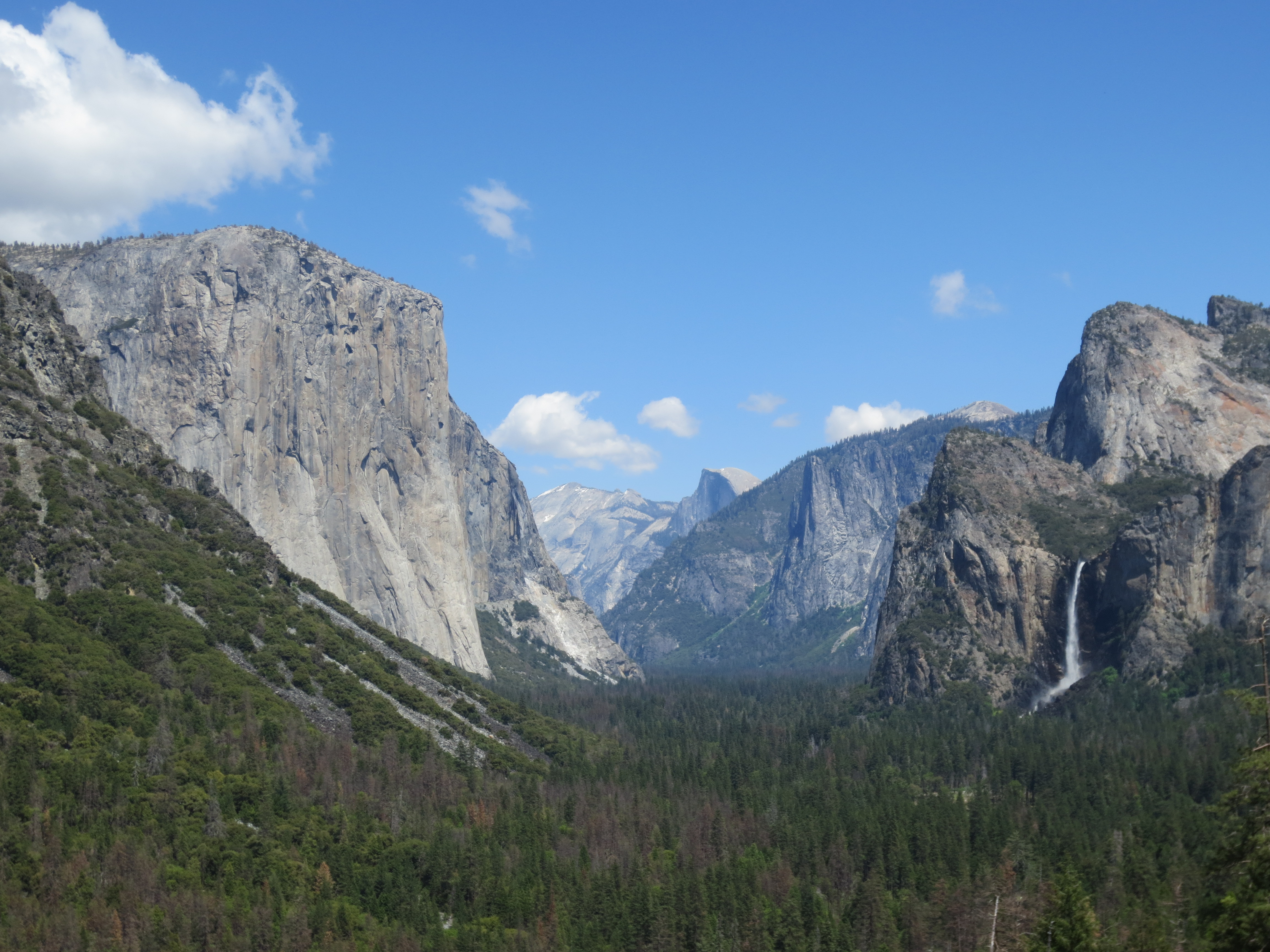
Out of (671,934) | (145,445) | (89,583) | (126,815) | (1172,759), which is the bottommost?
(671,934)

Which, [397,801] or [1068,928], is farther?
[397,801]

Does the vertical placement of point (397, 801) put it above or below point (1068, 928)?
above

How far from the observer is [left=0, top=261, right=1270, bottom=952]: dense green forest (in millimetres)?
86250

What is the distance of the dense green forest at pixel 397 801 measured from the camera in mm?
86250

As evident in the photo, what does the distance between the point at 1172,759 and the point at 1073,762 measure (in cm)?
1335

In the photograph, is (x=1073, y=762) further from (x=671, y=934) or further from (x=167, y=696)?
(x=167, y=696)

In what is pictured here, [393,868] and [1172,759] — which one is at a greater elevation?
[1172,759]

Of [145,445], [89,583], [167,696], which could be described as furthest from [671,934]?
[145,445]

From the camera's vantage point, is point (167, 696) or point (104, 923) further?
point (167, 696)

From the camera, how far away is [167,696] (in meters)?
122

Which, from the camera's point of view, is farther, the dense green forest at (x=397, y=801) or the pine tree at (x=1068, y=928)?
the dense green forest at (x=397, y=801)

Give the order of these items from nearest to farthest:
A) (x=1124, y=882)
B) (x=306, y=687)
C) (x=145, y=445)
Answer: (x=1124, y=882)
(x=306, y=687)
(x=145, y=445)

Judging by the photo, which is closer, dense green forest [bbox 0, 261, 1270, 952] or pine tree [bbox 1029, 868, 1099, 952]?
pine tree [bbox 1029, 868, 1099, 952]

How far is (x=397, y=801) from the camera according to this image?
4759 inches
